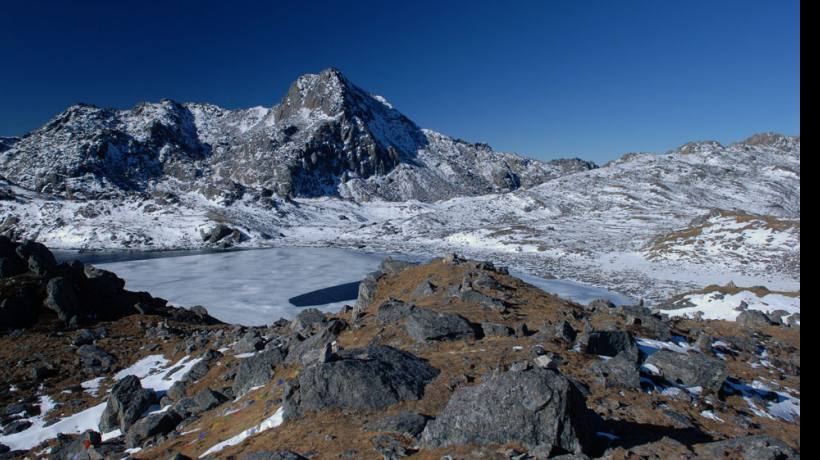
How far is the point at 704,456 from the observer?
322 inches

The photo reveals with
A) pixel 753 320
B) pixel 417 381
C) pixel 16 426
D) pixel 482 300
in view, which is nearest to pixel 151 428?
pixel 16 426

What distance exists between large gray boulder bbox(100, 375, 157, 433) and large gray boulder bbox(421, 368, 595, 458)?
11.9 meters

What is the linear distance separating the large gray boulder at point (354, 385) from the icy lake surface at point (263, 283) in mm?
24346

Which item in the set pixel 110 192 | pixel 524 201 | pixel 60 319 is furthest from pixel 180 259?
pixel 110 192

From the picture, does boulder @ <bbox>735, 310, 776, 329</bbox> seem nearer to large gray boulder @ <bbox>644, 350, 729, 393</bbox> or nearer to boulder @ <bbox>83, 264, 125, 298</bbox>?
large gray boulder @ <bbox>644, 350, 729, 393</bbox>

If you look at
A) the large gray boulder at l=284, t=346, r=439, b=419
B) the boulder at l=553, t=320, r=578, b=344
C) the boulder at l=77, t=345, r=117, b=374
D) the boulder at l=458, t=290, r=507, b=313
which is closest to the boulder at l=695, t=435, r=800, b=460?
the boulder at l=553, t=320, r=578, b=344

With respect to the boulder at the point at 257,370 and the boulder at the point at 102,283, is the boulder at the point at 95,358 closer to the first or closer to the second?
the boulder at the point at 102,283

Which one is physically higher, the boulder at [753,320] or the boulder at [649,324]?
the boulder at [649,324]

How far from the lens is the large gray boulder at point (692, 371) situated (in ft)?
41.3

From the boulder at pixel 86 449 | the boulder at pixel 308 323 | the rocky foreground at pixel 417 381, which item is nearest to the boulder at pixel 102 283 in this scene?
the rocky foreground at pixel 417 381

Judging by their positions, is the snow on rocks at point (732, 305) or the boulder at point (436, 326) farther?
the snow on rocks at point (732, 305)

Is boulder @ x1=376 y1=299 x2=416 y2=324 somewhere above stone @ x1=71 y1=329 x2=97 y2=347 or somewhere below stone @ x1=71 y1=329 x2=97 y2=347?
above

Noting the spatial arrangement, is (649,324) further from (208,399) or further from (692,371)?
(208,399)

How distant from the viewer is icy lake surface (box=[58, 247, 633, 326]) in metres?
38.0
